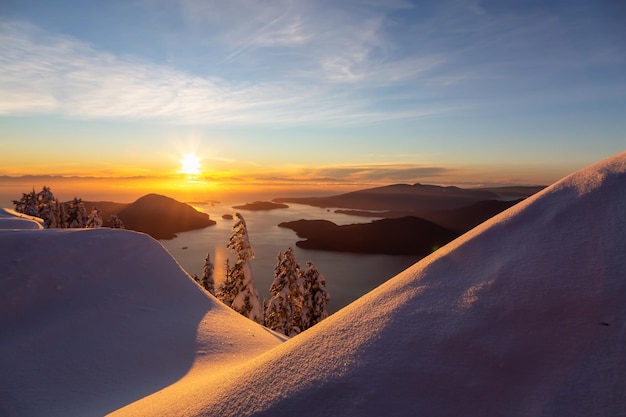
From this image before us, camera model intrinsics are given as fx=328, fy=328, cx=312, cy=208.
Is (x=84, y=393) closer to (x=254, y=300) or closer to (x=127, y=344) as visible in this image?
(x=127, y=344)

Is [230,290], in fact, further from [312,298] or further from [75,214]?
[75,214]

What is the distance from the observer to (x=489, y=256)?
10.5 ft

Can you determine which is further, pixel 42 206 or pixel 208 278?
pixel 42 206

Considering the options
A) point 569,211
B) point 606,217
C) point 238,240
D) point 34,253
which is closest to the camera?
point 606,217

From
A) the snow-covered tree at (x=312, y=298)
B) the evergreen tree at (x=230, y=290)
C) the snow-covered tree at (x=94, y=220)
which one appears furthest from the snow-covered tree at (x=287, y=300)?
the snow-covered tree at (x=94, y=220)

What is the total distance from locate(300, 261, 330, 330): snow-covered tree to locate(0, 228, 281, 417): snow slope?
53.2 feet

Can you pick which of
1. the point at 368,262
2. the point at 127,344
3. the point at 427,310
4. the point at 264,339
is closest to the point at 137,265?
the point at 127,344

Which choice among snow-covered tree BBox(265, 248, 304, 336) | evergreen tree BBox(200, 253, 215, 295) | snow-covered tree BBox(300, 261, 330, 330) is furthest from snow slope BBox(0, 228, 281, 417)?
evergreen tree BBox(200, 253, 215, 295)

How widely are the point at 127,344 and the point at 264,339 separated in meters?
2.58

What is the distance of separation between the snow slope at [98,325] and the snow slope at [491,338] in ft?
6.95

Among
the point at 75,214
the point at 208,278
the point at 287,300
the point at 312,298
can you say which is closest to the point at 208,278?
the point at 208,278

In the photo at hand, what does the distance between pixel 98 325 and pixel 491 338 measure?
22.4 ft

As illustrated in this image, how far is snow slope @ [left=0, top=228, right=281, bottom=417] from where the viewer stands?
4781 millimetres

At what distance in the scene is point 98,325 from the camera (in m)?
6.33
